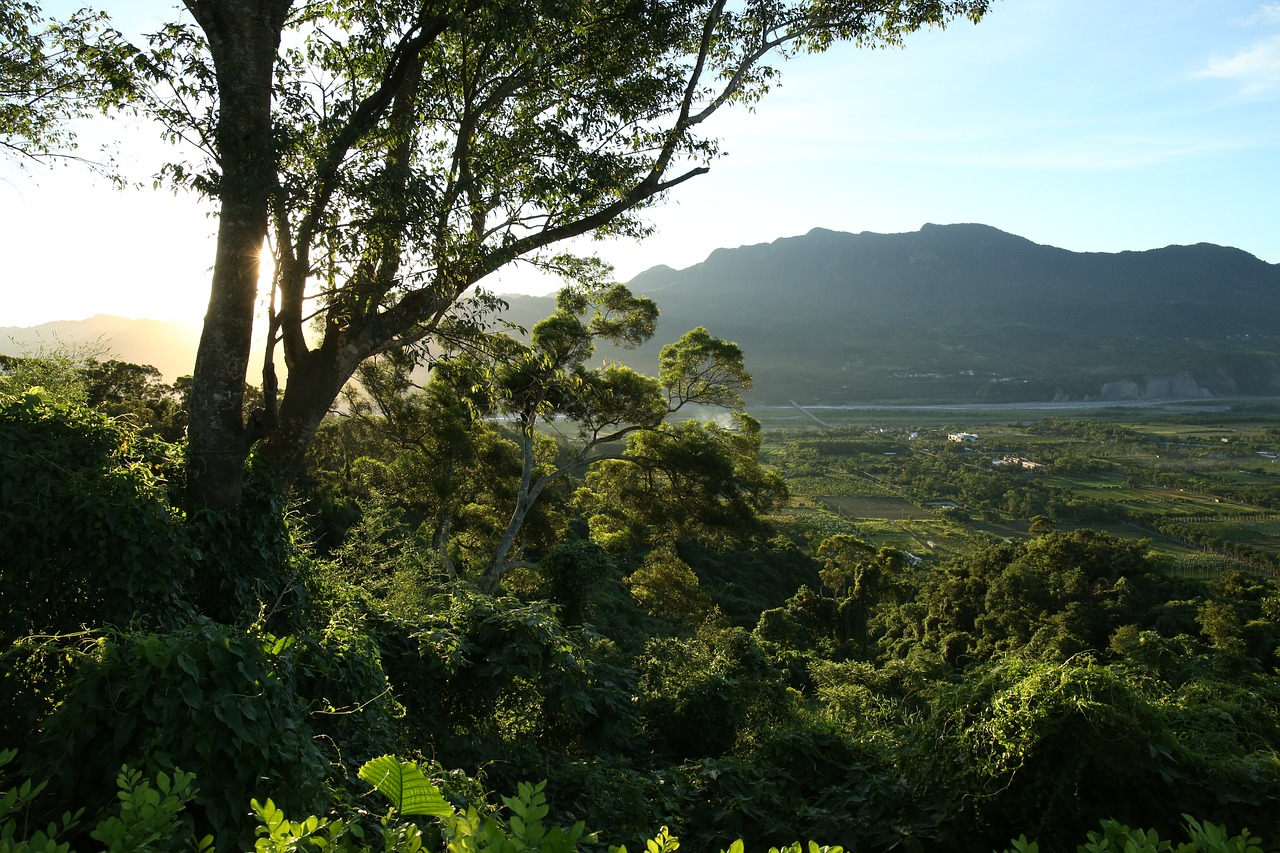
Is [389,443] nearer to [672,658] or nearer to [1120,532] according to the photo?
[672,658]

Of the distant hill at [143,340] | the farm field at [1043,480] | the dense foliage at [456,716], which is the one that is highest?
the distant hill at [143,340]

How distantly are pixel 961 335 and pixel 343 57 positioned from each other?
610 ft

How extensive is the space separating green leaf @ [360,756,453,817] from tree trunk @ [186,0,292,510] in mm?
3796

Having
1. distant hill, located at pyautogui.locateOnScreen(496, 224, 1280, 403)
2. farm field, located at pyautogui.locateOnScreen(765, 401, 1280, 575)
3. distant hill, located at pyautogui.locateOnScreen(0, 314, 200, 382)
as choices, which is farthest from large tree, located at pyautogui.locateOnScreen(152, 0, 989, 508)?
distant hill, located at pyautogui.locateOnScreen(496, 224, 1280, 403)

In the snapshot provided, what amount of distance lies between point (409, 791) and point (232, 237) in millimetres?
4402

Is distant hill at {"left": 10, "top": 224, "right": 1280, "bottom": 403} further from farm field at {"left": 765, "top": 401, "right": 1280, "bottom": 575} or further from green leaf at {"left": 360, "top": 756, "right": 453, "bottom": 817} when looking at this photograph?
green leaf at {"left": 360, "top": 756, "right": 453, "bottom": 817}

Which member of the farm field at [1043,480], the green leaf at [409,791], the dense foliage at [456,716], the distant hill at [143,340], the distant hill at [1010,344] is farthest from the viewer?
the distant hill at [1010,344]

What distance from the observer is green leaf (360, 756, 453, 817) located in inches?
80.3

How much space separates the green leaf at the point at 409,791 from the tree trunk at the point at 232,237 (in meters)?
3.80

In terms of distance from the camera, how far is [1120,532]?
46812 millimetres

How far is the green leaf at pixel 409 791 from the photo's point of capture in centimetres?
204

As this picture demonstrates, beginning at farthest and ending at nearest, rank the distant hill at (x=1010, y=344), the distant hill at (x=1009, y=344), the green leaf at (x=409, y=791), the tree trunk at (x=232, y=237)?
the distant hill at (x=1010, y=344), the distant hill at (x=1009, y=344), the tree trunk at (x=232, y=237), the green leaf at (x=409, y=791)

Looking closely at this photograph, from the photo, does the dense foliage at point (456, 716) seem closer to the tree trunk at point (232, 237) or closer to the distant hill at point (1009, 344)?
the tree trunk at point (232, 237)

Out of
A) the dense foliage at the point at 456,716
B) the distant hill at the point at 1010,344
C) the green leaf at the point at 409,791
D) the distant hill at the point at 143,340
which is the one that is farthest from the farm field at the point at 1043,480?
the green leaf at the point at 409,791
